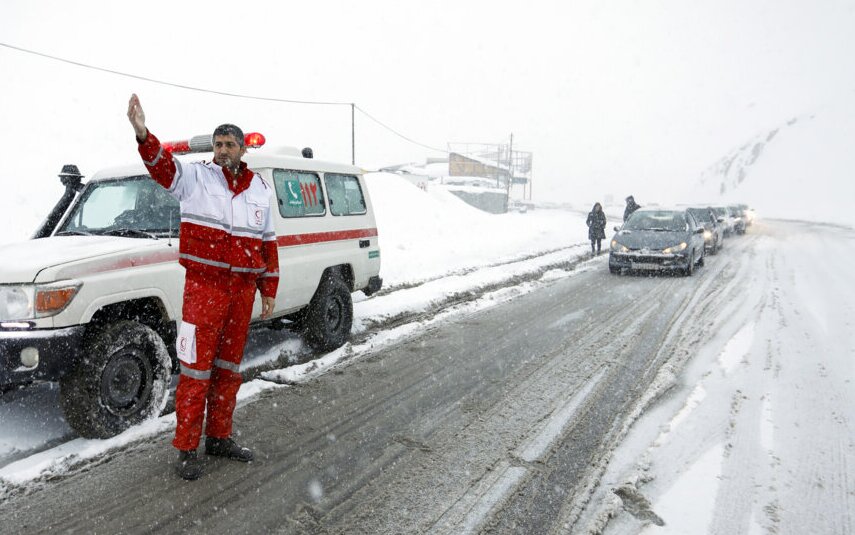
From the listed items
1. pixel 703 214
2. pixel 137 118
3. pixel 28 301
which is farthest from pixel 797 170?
pixel 28 301

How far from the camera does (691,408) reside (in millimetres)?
4434

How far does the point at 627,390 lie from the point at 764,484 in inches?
64.4

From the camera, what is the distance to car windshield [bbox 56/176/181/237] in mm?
4465

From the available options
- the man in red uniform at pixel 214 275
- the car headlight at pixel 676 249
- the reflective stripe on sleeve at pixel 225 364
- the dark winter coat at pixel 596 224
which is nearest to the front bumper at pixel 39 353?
the man in red uniform at pixel 214 275

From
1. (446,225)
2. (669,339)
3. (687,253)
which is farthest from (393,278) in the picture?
(446,225)

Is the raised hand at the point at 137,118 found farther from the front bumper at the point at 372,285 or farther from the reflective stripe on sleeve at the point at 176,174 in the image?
the front bumper at the point at 372,285

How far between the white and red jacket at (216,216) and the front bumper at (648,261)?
1062 cm

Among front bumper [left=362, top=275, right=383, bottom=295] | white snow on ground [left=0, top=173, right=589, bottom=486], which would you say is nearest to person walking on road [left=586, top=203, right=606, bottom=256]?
white snow on ground [left=0, top=173, right=589, bottom=486]

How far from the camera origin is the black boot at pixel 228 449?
3.54m

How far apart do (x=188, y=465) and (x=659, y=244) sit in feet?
37.7

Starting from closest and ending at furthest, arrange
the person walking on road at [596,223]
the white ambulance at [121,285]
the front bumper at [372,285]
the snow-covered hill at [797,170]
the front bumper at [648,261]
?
the white ambulance at [121,285]
the front bumper at [372,285]
the front bumper at [648,261]
the person walking on road at [596,223]
the snow-covered hill at [797,170]

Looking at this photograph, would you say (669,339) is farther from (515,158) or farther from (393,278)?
(515,158)

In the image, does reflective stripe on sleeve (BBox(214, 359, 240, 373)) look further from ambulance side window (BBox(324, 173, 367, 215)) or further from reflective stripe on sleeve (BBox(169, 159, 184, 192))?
ambulance side window (BBox(324, 173, 367, 215))

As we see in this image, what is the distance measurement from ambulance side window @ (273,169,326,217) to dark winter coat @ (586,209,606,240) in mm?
12384
